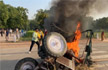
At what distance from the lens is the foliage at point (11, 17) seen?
61.2 m

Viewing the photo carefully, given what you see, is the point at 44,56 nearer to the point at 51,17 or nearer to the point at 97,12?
the point at 51,17

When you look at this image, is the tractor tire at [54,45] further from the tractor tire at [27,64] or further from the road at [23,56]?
the road at [23,56]

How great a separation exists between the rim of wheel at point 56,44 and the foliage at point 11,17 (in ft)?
194

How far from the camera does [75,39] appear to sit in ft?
18.7

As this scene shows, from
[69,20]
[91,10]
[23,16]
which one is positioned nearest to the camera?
[69,20]

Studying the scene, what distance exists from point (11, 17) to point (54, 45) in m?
64.4

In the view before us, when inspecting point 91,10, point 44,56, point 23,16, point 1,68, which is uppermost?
point 23,16

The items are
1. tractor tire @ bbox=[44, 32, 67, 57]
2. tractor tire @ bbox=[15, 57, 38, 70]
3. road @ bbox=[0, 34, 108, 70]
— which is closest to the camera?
tractor tire @ bbox=[44, 32, 67, 57]

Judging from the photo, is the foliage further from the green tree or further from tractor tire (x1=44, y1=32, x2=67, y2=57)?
tractor tire (x1=44, y1=32, x2=67, y2=57)

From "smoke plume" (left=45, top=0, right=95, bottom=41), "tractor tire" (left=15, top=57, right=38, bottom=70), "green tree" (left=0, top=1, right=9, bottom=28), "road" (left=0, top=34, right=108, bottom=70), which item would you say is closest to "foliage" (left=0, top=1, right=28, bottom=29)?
"green tree" (left=0, top=1, right=9, bottom=28)

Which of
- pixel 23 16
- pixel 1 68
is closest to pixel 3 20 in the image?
pixel 23 16

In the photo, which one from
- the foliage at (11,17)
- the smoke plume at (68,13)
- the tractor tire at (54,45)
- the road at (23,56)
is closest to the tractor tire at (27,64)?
the tractor tire at (54,45)

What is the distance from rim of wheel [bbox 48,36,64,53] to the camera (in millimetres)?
4402

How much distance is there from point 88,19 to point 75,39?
5.05 ft
